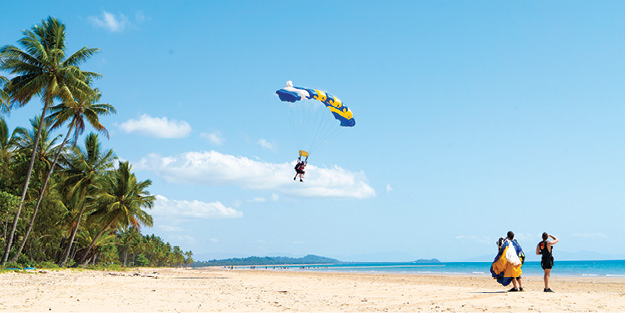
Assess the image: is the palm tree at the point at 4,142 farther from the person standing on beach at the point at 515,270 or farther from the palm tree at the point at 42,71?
the person standing on beach at the point at 515,270

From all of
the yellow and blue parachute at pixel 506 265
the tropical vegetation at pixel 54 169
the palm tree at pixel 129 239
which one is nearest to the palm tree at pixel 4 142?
the tropical vegetation at pixel 54 169

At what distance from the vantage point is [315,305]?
9148 mm

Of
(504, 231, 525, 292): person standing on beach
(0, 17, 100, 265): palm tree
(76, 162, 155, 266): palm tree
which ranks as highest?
(0, 17, 100, 265): palm tree

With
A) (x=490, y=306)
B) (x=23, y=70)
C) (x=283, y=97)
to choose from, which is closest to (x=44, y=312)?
(x=490, y=306)

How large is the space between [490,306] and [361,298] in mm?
3111

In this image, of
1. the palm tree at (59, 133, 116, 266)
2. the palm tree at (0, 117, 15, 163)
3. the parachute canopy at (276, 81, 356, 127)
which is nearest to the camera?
the parachute canopy at (276, 81, 356, 127)

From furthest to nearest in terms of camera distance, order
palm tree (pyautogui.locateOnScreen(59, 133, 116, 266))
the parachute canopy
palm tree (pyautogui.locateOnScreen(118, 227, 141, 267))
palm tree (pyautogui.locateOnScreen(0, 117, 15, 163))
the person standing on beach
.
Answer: palm tree (pyautogui.locateOnScreen(118, 227, 141, 267)) → palm tree (pyautogui.locateOnScreen(59, 133, 116, 266)) → palm tree (pyautogui.locateOnScreen(0, 117, 15, 163)) → the parachute canopy → the person standing on beach

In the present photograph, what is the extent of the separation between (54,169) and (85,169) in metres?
2.00

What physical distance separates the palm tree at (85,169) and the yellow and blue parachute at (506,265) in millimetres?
30651

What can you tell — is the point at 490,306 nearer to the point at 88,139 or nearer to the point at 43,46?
the point at 43,46

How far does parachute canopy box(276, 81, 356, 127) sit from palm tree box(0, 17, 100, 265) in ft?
37.2

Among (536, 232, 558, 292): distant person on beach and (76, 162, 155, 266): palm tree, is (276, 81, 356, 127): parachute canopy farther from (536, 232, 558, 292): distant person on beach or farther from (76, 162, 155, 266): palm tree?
(76, 162, 155, 266): palm tree

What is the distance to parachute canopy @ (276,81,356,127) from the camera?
19656mm

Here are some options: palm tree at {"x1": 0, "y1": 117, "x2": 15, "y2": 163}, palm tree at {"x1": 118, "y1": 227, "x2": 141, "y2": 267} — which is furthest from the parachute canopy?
palm tree at {"x1": 118, "y1": 227, "x2": 141, "y2": 267}
